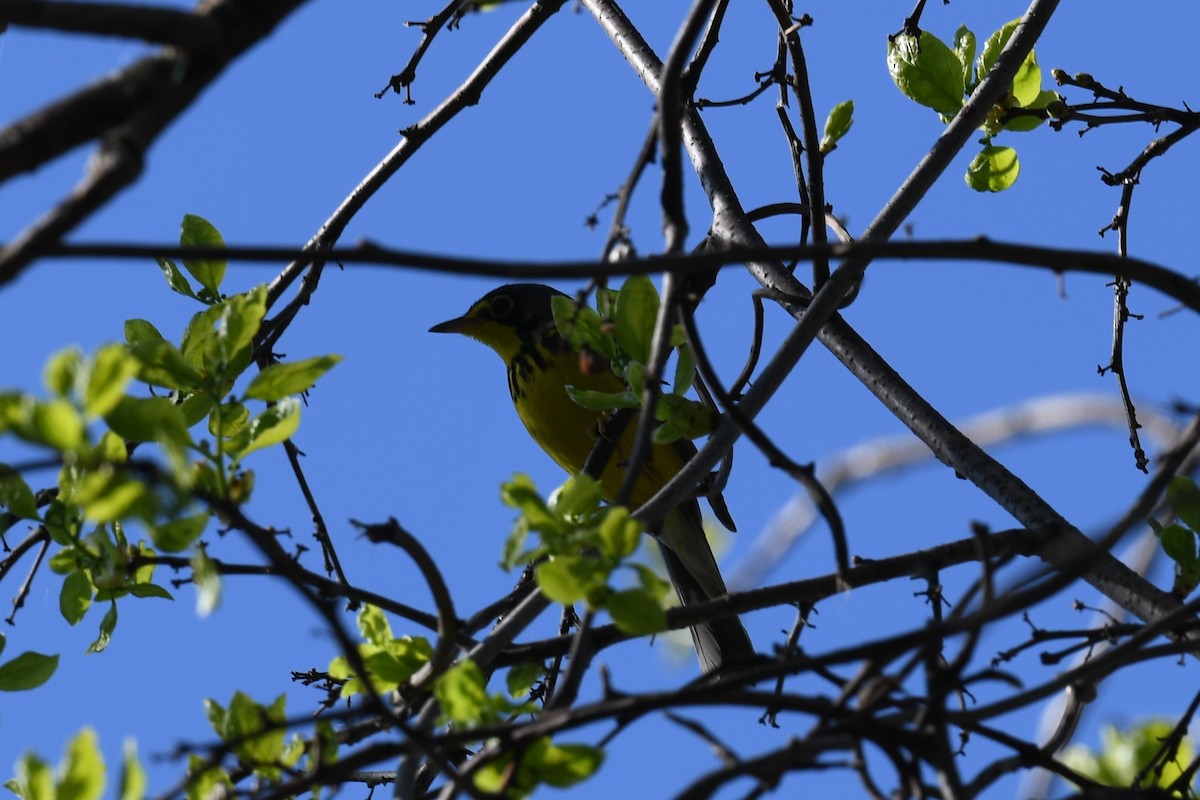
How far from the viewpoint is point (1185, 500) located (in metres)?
2.65

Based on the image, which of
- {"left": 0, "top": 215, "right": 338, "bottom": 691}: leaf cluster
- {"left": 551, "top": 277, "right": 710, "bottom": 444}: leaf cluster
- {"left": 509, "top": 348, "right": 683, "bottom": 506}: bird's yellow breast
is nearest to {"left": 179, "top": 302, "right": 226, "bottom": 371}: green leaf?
{"left": 0, "top": 215, "right": 338, "bottom": 691}: leaf cluster

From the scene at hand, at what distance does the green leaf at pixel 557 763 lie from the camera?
6.14 feet

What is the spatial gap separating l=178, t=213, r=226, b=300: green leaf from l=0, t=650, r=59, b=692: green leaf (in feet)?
2.83

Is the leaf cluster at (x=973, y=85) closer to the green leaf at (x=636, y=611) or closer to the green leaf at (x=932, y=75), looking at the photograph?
the green leaf at (x=932, y=75)

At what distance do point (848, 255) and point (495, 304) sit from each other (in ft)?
18.1

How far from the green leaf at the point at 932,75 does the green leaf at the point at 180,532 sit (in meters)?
2.17

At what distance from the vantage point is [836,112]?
11.5 ft

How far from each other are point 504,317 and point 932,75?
4.07 meters

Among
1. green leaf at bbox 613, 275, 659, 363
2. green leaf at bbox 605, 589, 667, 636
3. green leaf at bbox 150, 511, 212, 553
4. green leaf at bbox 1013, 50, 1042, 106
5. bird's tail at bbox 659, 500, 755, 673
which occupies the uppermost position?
bird's tail at bbox 659, 500, 755, 673

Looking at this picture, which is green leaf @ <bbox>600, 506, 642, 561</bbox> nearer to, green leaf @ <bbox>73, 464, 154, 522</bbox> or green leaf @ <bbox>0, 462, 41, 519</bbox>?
green leaf @ <bbox>73, 464, 154, 522</bbox>

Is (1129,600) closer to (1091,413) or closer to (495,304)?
(1091,413)

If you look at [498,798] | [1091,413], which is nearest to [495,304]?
[1091,413]

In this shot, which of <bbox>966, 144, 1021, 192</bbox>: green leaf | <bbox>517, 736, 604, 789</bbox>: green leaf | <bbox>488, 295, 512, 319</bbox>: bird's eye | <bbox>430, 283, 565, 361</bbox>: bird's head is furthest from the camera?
<bbox>488, 295, 512, 319</bbox>: bird's eye

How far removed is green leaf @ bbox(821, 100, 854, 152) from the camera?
3.50 meters
